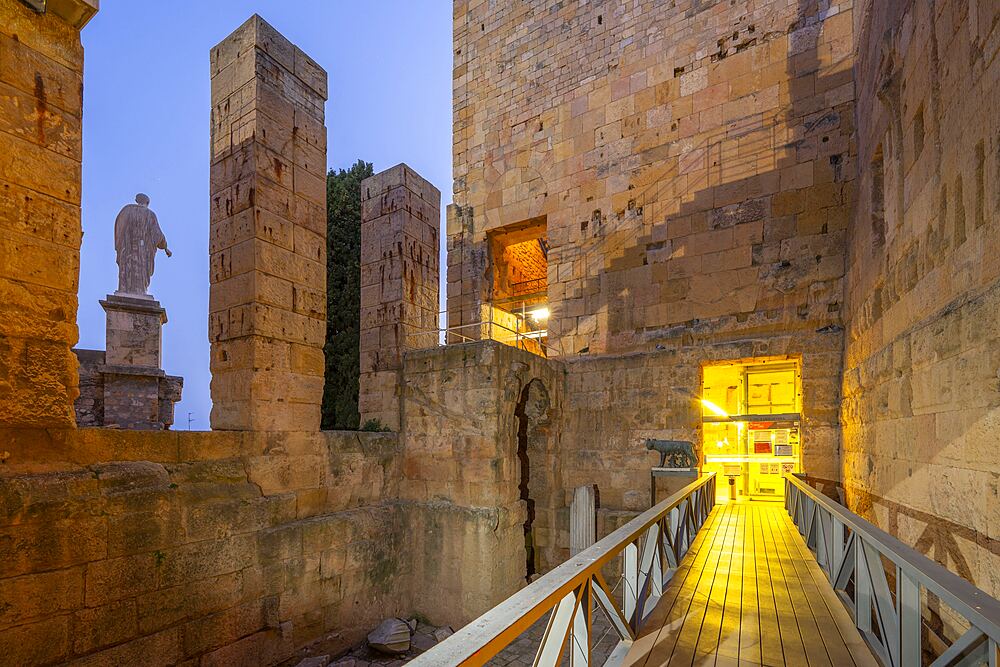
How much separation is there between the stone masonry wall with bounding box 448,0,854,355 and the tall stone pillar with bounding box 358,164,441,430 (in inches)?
105

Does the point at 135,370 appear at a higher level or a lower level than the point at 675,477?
higher

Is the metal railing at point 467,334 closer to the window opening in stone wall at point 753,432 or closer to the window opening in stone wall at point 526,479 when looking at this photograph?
the window opening in stone wall at point 526,479

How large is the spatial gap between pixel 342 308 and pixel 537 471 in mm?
7144

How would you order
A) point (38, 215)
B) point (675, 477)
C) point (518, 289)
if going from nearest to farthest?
point (38, 215), point (675, 477), point (518, 289)

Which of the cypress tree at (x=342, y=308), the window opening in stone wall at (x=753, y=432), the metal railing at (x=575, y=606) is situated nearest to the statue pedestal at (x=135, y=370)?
the cypress tree at (x=342, y=308)

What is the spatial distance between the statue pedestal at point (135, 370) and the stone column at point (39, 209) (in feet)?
11.9

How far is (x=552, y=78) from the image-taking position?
10766mm

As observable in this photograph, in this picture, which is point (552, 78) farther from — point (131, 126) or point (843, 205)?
point (131, 126)

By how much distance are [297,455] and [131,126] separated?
789 ft

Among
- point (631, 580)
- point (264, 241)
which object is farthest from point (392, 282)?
point (631, 580)

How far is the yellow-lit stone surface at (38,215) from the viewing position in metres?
3.77

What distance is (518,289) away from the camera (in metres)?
14.6

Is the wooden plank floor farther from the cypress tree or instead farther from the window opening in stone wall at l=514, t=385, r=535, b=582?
the cypress tree

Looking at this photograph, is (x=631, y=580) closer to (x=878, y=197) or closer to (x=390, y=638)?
(x=390, y=638)
